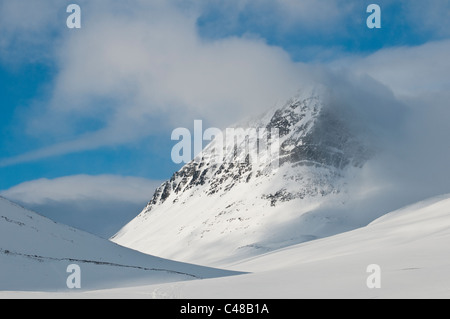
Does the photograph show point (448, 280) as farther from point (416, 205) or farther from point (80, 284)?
point (416, 205)

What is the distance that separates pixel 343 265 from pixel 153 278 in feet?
76.9

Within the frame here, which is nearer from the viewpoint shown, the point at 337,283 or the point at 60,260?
the point at 337,283

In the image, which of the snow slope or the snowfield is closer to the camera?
the snowfield

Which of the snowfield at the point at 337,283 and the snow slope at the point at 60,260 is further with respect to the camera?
the snow slope at the point at 60,260

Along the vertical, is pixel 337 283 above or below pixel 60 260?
below

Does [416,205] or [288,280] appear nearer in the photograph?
[288,280]

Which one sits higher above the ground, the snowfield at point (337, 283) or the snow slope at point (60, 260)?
the snow slope at point (60, 260)

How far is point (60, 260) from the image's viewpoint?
5197 cm

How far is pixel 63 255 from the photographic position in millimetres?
53906

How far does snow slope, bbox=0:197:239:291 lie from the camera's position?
153 ft

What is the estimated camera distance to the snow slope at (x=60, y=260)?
4669 centimetres

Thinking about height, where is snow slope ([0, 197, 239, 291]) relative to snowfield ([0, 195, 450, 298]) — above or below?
above
